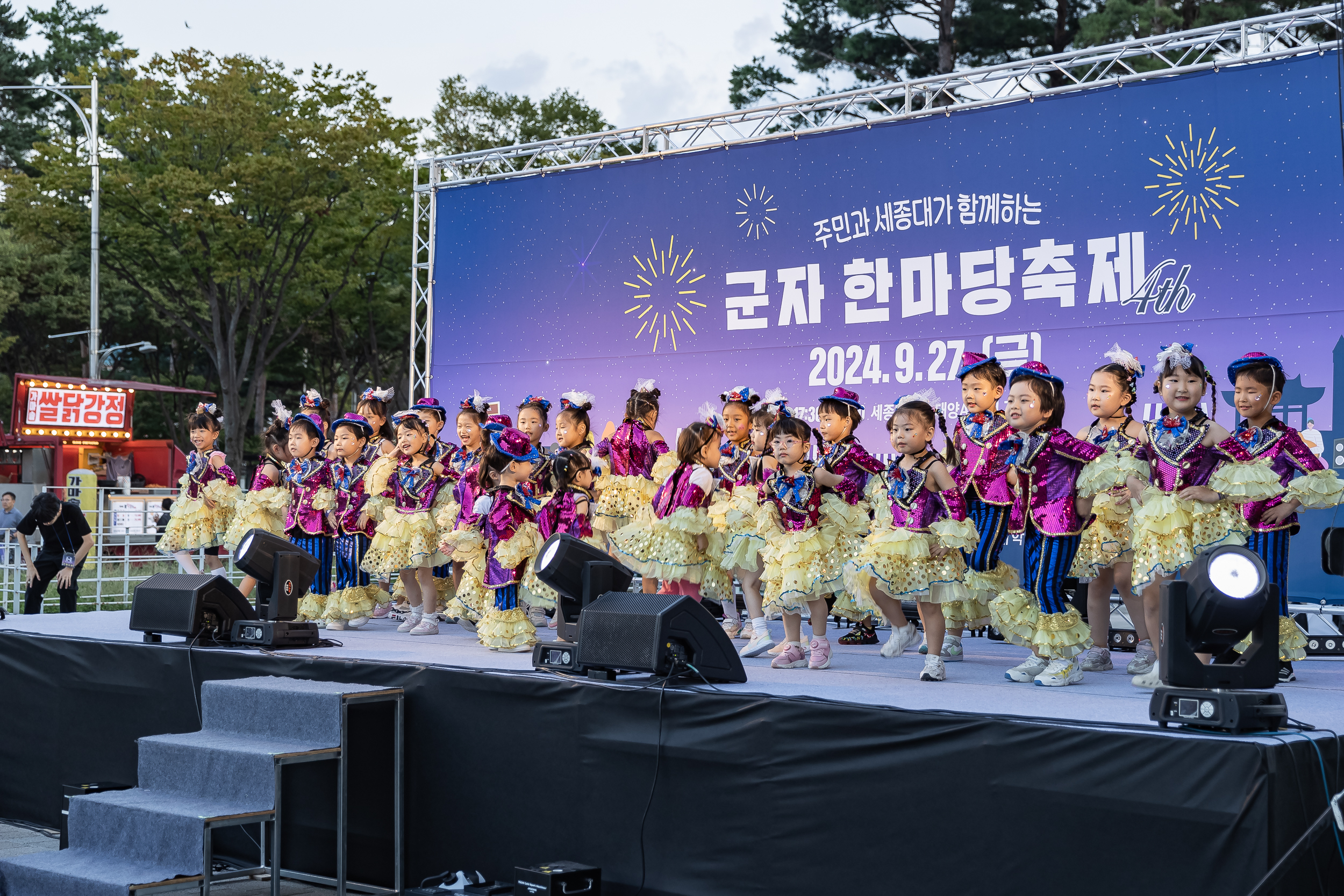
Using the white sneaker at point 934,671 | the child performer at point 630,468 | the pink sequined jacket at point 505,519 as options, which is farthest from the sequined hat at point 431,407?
the white sneaker at point 934,671

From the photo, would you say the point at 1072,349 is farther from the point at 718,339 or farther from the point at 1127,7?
the point at 1127,7

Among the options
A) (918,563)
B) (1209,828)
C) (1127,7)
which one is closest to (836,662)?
(918,563)

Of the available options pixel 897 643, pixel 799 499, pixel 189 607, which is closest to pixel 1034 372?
pixel 799 499

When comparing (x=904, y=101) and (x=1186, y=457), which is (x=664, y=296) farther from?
(x=1186, y=457)

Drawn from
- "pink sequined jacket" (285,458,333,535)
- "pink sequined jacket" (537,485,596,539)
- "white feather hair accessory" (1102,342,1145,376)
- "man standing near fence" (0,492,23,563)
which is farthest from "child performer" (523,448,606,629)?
"man standing near fence" (0,492,23,563)

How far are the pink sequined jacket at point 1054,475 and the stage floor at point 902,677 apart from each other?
2.07 ft

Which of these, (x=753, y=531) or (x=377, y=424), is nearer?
(x=753, y=531)

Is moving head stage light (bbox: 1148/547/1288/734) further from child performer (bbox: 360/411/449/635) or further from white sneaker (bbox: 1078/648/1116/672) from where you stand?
child performer (bbox: 360/411/449/635)

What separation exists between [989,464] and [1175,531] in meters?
0.79

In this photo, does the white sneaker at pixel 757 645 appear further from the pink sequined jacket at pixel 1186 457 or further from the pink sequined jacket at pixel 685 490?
the pink sequined jacket at pixel 1186 457

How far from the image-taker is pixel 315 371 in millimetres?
30125

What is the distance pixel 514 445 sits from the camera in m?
6.21

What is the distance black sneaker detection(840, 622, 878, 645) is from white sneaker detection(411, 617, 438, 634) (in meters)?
2.32

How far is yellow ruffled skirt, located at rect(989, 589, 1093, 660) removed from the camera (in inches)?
183
